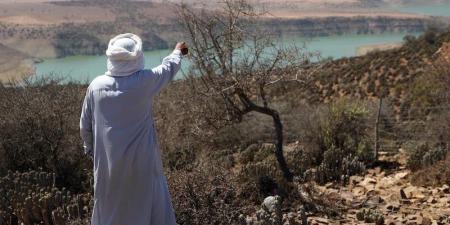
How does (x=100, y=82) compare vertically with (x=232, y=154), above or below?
above

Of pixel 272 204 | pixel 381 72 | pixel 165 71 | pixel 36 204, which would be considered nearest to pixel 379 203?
pixel 272 204

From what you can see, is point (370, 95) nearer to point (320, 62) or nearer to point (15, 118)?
point (320, 62)

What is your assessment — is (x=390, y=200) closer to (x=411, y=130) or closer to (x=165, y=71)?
(x=165, y=71)

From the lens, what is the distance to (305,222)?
20.8 feet

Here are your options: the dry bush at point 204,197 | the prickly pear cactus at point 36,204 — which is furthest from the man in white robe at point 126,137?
the prickly pear cactus at point 36,204

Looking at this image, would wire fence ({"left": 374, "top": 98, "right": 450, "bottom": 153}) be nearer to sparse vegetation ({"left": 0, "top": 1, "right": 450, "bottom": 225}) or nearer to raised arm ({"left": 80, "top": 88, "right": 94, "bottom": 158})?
sparse vegetation ({"left": 0, "top": 1, "right": 450, "bottom": 225})

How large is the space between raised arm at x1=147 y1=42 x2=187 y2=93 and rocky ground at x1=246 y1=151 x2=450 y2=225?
2198mm

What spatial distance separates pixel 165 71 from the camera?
406 cm

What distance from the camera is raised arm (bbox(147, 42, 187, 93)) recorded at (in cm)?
398

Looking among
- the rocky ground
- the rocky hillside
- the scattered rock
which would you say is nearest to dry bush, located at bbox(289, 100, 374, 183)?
the rocky ground

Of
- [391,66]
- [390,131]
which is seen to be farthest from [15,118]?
[391,66]

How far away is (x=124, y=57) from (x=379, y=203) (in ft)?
16.5

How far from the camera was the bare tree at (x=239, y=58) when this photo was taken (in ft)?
31.6

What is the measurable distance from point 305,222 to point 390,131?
8.14 m
